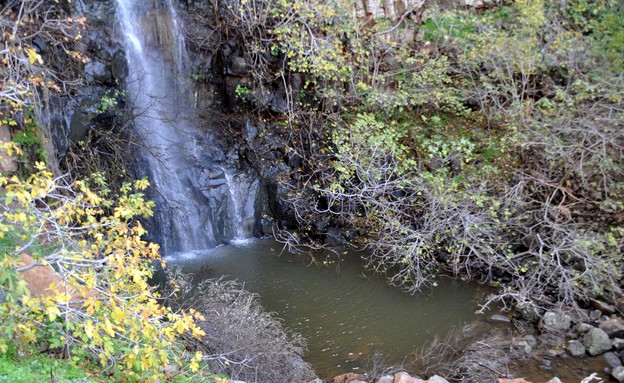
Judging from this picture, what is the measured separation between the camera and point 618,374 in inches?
223

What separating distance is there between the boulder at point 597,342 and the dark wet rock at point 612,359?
0.08 m

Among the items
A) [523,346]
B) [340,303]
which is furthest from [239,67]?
[523,346]

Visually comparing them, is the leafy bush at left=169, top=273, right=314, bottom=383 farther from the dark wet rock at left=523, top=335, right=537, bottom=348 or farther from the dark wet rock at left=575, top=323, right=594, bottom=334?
the dark wet rock at left=575, top=323, right=594, bottom=334

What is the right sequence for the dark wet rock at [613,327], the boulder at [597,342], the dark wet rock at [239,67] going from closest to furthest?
1. the boulder at [597,342]
2. the dark wet rock at [613,327]
3. the dark wet rock at [239,67]

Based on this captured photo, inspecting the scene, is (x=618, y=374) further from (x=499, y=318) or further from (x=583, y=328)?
(x=499, y=318)

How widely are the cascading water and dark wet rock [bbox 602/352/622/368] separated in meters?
6.96

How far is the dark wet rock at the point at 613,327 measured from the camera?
247 inches

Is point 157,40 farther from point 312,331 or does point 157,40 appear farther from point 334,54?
point 312,331

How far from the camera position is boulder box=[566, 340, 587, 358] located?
6.20 meters

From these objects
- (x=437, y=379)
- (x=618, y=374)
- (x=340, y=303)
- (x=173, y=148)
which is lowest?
(x=618, y=374)

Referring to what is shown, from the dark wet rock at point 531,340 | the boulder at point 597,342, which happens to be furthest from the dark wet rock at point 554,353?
the boulder at point 597,342

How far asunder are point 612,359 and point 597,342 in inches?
10.4

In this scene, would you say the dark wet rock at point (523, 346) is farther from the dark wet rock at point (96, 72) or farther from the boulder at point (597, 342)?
the dark wet rock at point (96, 72)

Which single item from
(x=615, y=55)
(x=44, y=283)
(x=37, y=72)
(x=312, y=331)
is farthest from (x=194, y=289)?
(x=615, y=55)
